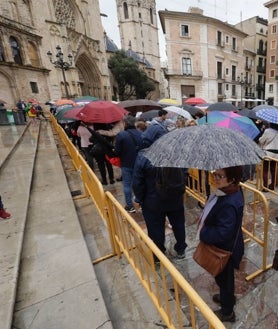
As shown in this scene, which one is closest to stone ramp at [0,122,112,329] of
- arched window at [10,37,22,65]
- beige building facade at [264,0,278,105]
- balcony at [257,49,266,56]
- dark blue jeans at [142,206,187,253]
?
dark blue jeans at [142,206,187,253]

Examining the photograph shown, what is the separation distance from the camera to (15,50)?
24156 mm

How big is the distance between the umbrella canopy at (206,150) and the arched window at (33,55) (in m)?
30.4

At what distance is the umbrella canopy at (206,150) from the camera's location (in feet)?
4.82

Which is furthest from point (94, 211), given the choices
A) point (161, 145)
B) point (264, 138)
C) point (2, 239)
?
point (264, 138)

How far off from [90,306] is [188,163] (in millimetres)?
1685

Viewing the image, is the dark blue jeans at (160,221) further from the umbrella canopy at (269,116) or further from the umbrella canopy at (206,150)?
the umbrella canopy at (269,116)

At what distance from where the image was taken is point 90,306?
2.05 meters

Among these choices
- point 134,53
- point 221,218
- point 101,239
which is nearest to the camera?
point 221,218

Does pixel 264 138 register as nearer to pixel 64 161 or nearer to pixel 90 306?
pixel 90 306

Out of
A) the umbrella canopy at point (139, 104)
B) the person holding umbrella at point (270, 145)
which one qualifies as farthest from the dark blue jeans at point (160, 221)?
the umbrella canopy at point (139, 104)

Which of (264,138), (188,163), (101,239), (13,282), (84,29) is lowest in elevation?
(101,239)

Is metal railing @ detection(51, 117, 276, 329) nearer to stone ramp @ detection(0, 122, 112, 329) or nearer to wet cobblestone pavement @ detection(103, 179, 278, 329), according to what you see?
wet cobblestone pavement @ detection(103, 179, 278, 329)

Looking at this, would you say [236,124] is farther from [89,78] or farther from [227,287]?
[89,78]

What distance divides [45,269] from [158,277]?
1333 millimetres
